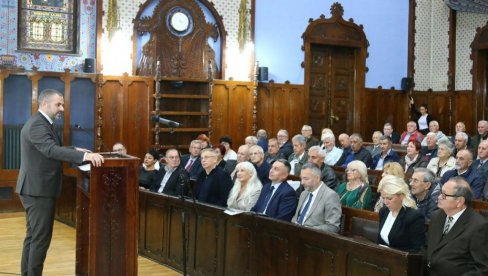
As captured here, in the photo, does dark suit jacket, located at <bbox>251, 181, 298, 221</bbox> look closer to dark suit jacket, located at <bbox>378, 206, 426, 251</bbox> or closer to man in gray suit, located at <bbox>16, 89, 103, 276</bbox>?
dark suit jacket, located at <bbox>378, 206, 426, 251</bbox>

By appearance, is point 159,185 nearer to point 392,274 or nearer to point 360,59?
point 392,274

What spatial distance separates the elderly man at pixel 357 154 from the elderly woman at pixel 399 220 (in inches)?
177

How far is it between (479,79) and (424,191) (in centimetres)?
812

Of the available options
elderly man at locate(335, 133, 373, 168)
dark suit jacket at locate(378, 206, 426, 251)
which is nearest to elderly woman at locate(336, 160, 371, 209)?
dark suit jacket at locate(378, 206, 426, 251)

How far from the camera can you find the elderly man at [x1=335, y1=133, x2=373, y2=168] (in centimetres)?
887

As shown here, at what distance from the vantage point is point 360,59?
42.5 ft

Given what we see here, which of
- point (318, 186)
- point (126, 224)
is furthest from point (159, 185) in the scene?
point (126, 224)

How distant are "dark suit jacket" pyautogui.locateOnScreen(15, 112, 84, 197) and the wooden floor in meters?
1.64

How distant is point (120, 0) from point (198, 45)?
1.52 m

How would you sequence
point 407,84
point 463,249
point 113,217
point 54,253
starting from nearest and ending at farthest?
point 463,249
point 113,217
point 54,253
point 407,84

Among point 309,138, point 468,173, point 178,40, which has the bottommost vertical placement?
point 468,173

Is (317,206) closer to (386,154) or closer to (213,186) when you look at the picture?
(213,186)

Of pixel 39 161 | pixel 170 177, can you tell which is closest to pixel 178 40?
pixel 170 177

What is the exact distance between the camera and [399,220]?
4.21 meters
